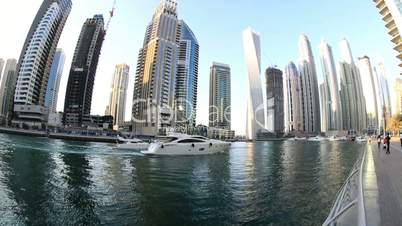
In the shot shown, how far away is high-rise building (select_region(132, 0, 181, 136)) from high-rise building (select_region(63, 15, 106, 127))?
107ft

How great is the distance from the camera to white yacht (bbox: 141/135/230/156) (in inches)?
1567

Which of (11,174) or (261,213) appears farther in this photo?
(11,174)

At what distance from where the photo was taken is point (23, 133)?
340ft

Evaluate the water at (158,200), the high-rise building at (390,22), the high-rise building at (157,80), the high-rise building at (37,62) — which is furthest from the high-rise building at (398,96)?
the high-rise building at (37,62)

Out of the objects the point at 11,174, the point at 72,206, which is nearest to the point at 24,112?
the point at 11,174

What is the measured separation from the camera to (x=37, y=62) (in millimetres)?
141750

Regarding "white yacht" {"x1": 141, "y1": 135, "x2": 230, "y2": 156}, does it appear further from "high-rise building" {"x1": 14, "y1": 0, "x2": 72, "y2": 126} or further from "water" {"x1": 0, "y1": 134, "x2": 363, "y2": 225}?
"high-rise building" {"x1": 14, "y1": 0, "x2": 72, "y2": 126}

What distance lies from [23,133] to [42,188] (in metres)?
107

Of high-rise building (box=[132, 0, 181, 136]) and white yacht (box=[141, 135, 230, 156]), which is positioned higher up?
high-rise building (box=[132, 0, 181, 136])

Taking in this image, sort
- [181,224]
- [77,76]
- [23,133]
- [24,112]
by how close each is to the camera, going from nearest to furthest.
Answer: [181,224], [23,133], [24,112], [77,76]

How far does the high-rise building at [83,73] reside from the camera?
173375 millimetres

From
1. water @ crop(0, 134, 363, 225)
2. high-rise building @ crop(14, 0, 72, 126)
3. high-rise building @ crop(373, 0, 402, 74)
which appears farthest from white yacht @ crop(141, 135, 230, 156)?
high-rise building @ crop(14, 0, 72, 126)

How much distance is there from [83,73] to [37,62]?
38.9m

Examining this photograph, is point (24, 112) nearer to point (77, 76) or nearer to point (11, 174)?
point (77, 76)
